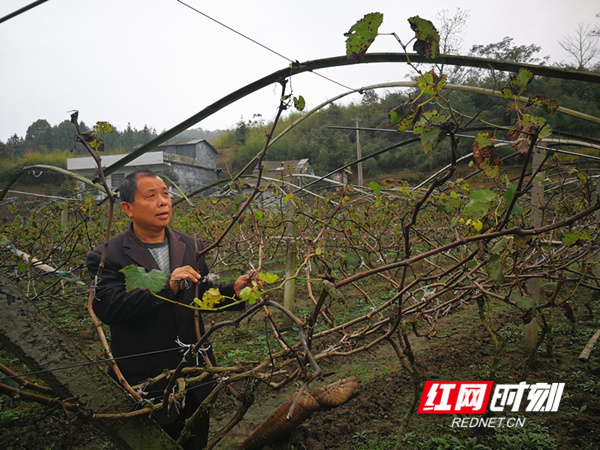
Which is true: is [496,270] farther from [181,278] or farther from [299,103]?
[181,278]

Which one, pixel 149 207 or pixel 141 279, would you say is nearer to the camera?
pixel 141 279

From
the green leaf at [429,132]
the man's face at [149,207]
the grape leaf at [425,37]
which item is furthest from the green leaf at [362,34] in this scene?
the man's face at [149,207]

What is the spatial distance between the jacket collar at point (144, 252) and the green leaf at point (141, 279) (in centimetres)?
68

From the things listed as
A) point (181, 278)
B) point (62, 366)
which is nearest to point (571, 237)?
point (181, 278)

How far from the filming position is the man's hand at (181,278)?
50.7 inches

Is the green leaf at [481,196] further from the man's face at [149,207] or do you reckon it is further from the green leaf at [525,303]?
the man's face at [149,207]

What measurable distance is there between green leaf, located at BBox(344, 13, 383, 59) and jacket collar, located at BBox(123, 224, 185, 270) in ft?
3.94

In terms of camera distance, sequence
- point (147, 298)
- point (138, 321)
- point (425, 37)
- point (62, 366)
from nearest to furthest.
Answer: point (425, 37), point (62, 366), point (147, 298), point (138, 321)

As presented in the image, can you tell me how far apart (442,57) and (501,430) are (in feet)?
7.73

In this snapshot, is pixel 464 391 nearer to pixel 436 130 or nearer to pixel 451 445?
pixel 451 445

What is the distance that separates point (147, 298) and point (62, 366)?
17.2 inches

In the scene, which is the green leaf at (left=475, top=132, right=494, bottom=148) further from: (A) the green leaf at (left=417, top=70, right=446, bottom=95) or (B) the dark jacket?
(B) the dark jacket

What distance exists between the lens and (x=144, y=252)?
5.64 ft

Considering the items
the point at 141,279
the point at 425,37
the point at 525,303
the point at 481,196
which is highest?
the point at 425,37
